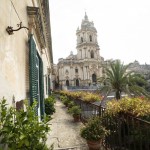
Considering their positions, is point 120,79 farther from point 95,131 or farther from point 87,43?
point 87,43

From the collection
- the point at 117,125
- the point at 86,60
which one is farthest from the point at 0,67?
the point at 86,60

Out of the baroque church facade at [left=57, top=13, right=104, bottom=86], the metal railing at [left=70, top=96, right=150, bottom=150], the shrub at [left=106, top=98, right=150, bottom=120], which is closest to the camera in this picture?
the metal railing at [left=70, top=96, right=150, bottom=150]

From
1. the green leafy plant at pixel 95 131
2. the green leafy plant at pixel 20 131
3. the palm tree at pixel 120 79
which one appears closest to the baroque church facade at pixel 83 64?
the palm tree at pixel 120 79

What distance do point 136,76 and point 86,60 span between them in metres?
50.3

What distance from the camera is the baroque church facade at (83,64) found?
65.2m

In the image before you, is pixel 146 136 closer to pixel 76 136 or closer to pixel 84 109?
pixel 76 136

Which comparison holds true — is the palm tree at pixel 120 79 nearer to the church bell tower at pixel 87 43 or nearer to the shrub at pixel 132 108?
the shrub at pixel 132 108

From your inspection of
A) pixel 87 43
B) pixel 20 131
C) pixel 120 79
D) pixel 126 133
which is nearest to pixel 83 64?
pixel 87 43

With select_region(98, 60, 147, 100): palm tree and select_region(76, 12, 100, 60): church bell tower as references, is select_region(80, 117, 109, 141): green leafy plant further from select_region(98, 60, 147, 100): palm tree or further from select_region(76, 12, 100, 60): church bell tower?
select_region(76, 12, 100, 60): church bell tower

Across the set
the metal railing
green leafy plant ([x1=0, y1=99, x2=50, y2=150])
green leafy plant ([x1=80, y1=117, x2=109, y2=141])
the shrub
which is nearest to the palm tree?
the metal railing

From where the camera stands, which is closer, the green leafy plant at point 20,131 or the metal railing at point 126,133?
the green leafy plant at point 20,131

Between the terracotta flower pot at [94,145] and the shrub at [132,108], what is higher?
Result: the shrub at [132,108]

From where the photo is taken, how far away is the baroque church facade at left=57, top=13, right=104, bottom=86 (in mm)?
65188

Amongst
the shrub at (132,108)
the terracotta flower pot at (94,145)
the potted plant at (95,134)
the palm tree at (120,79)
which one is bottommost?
the terracotta flower pot at (94,145)
